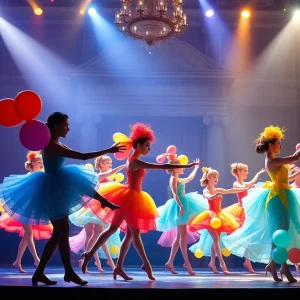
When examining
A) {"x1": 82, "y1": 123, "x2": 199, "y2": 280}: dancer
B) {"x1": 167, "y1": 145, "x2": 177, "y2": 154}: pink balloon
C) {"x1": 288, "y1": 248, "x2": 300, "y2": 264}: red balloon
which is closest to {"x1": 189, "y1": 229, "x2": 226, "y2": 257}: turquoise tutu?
{"x1": 167, "y1": 145, "x2": 177, "y2": 154}: pink balloon

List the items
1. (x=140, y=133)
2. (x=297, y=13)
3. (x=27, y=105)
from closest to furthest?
(x=27, y=105) → (x=140, y=133) → (x=297, y=13)

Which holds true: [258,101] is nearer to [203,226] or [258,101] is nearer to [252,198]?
[203,226]

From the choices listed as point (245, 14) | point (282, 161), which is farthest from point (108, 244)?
point (245, 14)

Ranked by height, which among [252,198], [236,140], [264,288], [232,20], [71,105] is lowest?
[264,288]

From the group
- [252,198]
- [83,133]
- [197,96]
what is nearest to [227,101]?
[197,96]

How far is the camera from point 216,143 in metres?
8.84

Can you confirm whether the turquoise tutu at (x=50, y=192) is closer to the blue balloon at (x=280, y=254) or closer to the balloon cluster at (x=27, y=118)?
the balloon cluster at (x=27, y=118)

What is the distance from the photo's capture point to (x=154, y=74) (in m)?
8.82

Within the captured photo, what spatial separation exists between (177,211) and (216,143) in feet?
12.6

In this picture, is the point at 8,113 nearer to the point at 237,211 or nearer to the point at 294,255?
the point at 294,255

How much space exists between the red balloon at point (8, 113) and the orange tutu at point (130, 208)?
1.12 m

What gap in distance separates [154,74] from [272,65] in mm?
2831

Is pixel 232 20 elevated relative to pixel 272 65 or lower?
elevated

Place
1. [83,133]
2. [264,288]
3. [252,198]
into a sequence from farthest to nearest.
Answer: [83,133]
[252,198]
[264,288]
